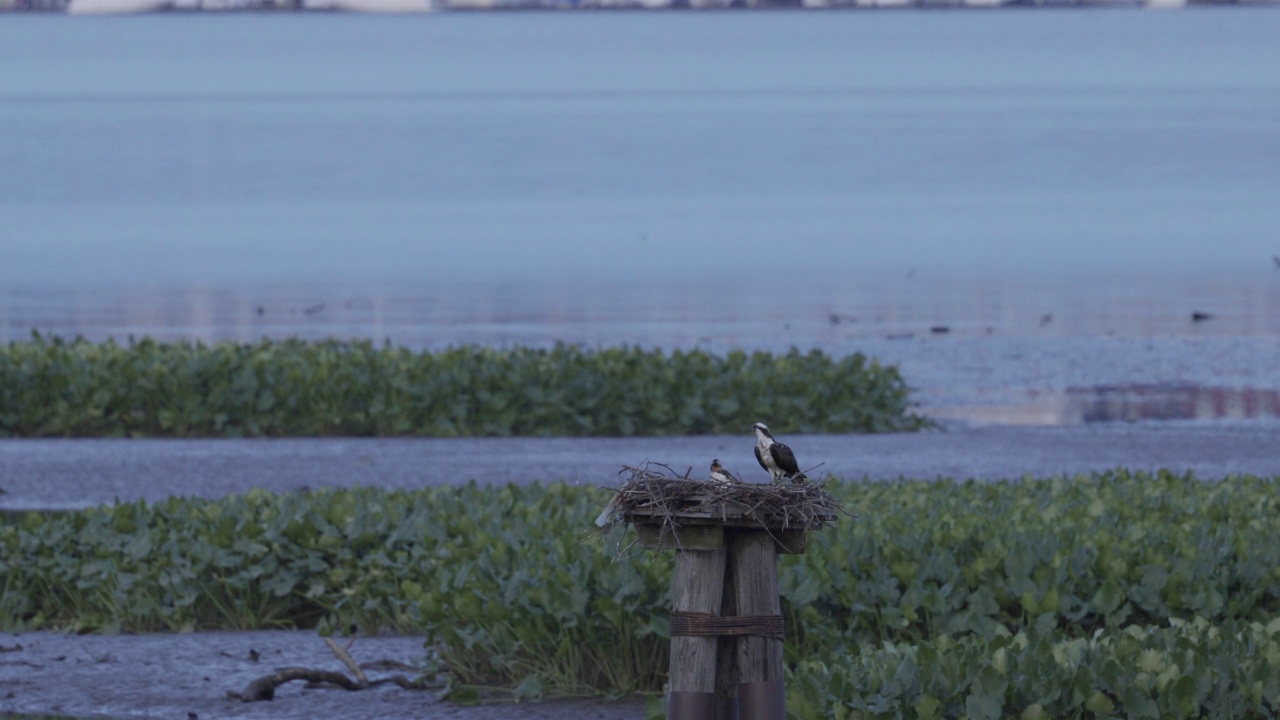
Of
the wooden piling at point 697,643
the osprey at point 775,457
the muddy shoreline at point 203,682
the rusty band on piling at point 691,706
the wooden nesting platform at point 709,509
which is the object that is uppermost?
the osprey at point 775,457

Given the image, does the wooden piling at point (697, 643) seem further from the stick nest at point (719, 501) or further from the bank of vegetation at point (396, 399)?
the bank of vegetation at point (396, 399)

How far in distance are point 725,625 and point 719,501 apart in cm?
35

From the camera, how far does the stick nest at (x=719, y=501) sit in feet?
17.6

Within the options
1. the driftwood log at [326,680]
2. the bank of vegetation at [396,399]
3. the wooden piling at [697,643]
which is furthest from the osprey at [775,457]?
the bank of vegetation at [396,399]

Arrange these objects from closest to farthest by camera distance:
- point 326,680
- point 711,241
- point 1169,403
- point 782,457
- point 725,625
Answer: point 725,625 → point 782,457 → point 326,680 → point 1169,403 → point 711,241

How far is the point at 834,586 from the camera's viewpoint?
318 inches

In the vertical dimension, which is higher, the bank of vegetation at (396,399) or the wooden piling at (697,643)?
the bank of vegetation at (396,399)

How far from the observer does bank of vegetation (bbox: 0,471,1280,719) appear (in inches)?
254

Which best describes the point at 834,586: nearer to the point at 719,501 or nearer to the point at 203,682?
the point at 203,682

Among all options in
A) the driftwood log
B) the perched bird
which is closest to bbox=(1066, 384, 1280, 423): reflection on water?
the driftwood log

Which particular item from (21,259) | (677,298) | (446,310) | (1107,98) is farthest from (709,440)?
(1107,98)

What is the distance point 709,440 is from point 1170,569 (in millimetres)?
7876

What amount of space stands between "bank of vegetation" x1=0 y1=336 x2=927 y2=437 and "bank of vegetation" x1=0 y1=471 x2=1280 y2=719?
18.0 ft

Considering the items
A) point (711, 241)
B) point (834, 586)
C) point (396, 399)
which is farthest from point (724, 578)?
point (711, 241)
